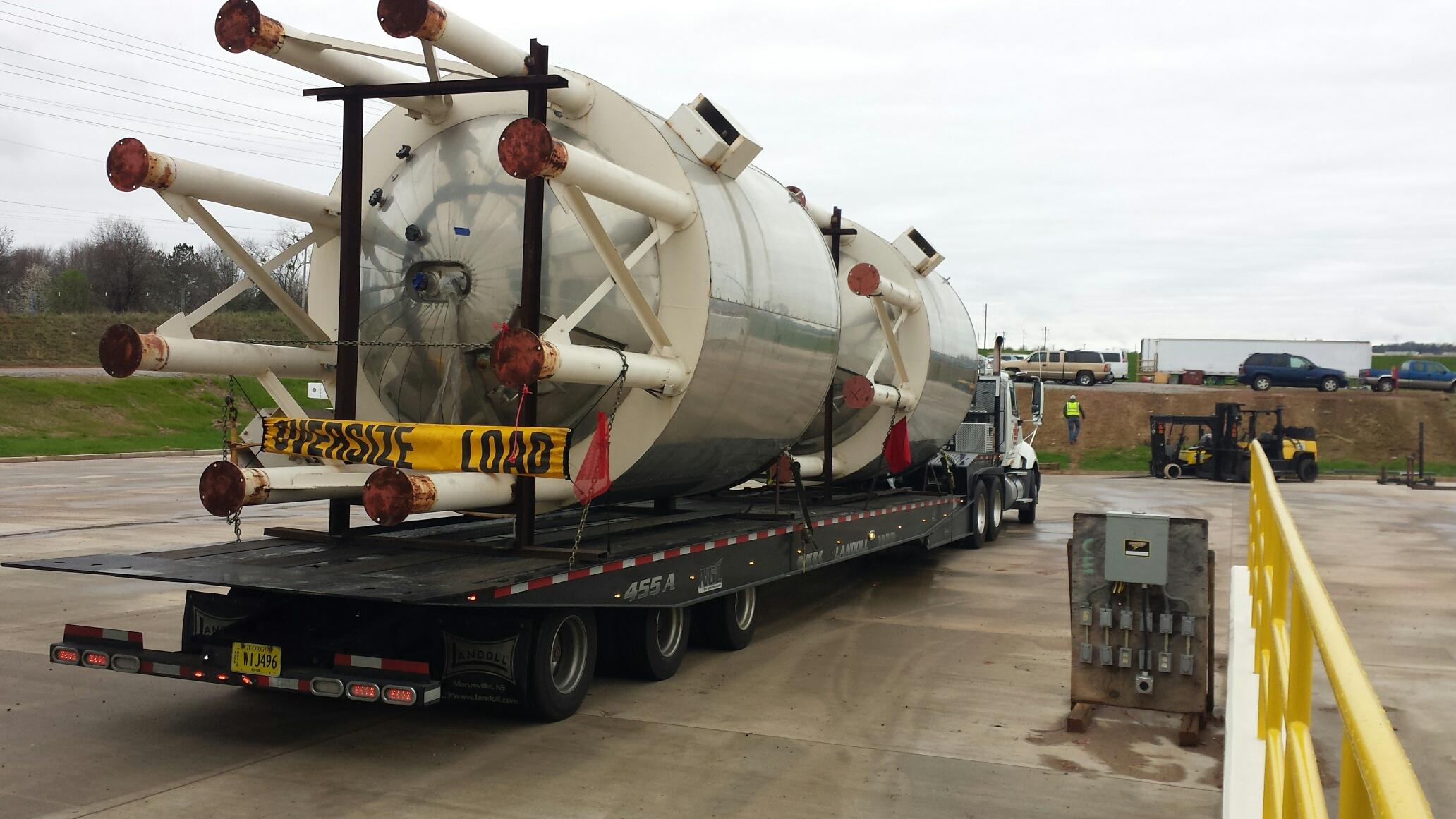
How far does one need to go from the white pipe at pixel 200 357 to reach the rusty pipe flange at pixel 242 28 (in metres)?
1.88

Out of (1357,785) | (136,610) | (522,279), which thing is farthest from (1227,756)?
(136,610)

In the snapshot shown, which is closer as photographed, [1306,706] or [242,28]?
[1306,706]

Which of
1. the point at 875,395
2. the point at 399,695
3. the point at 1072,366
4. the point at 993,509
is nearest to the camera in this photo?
the point at 399,695

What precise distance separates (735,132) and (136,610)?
23.6 feet

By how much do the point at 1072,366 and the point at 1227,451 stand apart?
83.1ft

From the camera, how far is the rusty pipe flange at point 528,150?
22.7 feet

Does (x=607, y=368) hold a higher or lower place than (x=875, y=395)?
lower

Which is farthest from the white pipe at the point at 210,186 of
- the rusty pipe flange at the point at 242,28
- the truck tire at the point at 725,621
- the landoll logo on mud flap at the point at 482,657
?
the truck tire at the point at 725,621

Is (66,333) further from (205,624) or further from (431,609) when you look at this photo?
(431,609)

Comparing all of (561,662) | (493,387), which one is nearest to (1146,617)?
(561,662)

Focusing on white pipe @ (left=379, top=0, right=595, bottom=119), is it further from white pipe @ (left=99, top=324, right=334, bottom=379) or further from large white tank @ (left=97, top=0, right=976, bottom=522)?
white pipe @ (left=99, top=324, right=334, bottom=379)

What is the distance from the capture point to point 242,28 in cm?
763

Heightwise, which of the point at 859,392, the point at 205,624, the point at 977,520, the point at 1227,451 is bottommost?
the point at 205,624

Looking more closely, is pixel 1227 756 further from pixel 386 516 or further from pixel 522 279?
pixel 522 279
